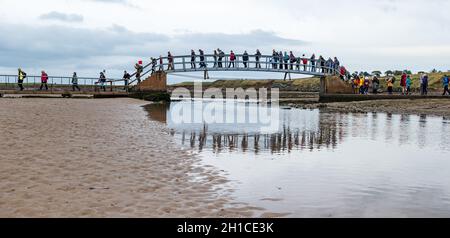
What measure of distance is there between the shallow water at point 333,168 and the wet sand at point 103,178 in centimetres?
72

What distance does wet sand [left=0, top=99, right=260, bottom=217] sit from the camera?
249 inches

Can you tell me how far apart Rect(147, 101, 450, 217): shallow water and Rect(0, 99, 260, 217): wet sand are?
0.72 metres

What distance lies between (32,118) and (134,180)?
35.5 ft

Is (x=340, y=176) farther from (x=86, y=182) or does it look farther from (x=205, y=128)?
(x=205, y=128)

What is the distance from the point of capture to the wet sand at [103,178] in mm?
6324

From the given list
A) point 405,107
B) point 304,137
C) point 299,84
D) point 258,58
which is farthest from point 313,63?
point 299,84

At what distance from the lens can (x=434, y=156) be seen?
11.6 meters

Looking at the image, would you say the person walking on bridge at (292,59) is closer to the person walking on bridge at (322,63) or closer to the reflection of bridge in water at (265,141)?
the person walking on bridge at (322,63)

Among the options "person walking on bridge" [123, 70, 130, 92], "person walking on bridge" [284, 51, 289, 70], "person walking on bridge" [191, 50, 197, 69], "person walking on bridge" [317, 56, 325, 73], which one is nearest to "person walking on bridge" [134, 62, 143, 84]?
"person walking on bridge" [123, 70, 130, 92]

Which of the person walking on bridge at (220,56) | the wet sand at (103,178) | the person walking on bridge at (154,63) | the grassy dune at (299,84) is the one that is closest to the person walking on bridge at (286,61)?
the person walking on bridge at (220,56)

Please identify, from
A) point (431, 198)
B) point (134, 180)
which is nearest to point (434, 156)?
point (431, 198)

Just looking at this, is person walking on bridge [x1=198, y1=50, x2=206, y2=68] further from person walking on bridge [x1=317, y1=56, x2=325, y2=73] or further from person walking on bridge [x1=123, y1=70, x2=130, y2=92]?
person walking on bridge [x1=317, y1=56, x2=325, y2=73]
